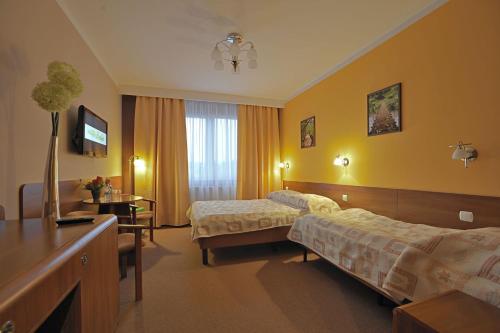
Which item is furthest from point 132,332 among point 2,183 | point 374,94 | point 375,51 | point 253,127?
point 253,127

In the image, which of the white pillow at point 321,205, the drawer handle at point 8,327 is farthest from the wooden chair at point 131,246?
the white pillow at point 321,205

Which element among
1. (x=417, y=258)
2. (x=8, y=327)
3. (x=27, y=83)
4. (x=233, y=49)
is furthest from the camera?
(x=233, y=49)

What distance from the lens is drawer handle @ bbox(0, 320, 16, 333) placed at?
509 millimetres

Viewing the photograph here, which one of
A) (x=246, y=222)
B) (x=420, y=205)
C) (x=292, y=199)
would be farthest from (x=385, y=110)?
(x=246, y=222)

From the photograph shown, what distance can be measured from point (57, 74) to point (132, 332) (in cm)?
179

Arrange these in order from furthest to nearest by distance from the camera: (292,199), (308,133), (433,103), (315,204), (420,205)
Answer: (308,133) → (292,199) → (315,204) → (420,205) → (433,103)

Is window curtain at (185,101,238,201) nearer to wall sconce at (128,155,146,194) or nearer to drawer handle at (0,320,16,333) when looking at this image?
wall sconce at (128,155,146,194)

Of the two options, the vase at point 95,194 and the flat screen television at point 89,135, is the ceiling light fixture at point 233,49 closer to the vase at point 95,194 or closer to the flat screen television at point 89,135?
the flat screen television at point 89,135

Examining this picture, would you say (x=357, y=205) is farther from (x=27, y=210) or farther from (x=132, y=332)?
(x=27, y=210)

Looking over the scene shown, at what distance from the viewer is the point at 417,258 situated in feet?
4.70

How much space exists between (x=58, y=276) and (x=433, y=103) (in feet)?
10.1

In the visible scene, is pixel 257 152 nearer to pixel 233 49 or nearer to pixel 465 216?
pixel 233 49

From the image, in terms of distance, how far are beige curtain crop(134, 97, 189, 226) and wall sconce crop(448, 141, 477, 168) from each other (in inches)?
165

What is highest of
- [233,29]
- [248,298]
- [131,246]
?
[233,29]
